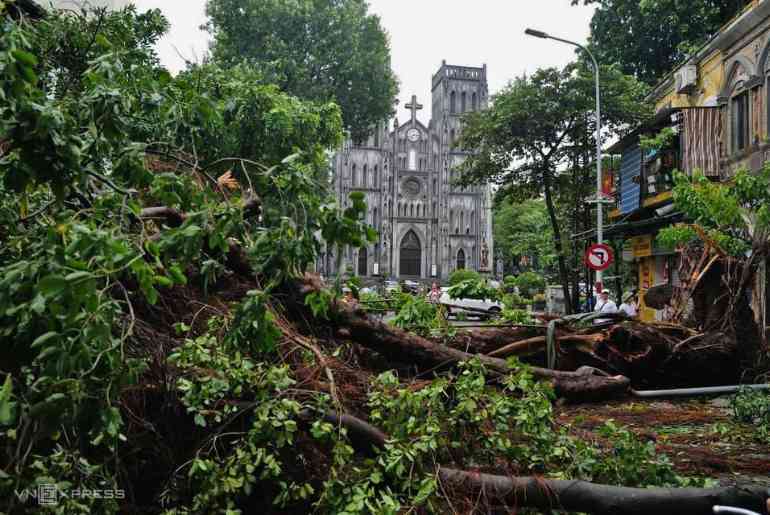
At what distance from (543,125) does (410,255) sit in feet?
142

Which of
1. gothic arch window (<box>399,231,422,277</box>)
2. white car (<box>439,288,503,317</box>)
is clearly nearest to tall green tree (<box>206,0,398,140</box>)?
white car (<box>439,288,503,317</box>)

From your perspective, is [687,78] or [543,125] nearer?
[687,78]

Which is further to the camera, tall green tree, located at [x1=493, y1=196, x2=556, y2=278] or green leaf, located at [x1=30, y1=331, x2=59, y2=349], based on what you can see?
tall green tree, located at [x1=493, y1=196, x2=556, y2=278]

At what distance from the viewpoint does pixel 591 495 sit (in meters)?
3.32

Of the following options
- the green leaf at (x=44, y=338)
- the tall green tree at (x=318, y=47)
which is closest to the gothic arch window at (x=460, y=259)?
the tall green tree at (x=318, y=47)

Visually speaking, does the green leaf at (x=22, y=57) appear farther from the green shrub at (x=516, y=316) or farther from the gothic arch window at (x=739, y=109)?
the gothic arch window at (x=739, y=109)

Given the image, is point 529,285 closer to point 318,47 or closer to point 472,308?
point 318,47

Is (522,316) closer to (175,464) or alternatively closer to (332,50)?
(175,464)

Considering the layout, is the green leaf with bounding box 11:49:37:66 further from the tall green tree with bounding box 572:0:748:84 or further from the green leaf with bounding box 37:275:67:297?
the tall green tree with bounding box 572:0:748:84

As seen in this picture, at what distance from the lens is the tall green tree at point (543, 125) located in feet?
68.5

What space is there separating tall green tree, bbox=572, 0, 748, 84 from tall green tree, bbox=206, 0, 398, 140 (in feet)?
30.9

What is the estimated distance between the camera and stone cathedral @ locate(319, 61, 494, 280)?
6362 cm

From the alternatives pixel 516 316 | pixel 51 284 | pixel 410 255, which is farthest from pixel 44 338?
pixel 410 255

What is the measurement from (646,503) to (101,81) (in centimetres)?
335
